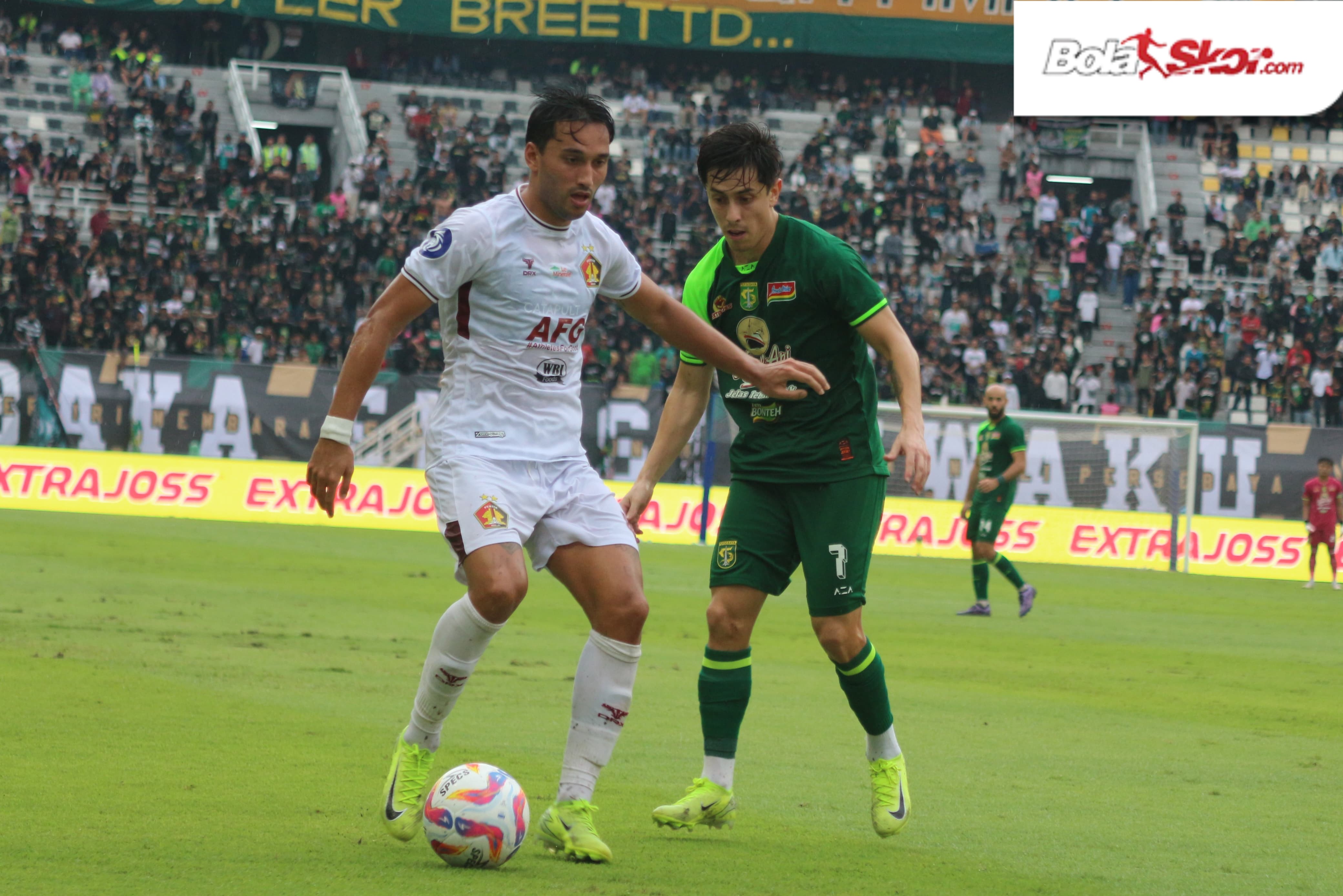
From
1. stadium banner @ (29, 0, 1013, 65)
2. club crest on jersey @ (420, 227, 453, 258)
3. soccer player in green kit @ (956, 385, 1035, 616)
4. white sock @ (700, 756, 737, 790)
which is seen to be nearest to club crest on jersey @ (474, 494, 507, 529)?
club crest on jersey @ (420, 227, 453, 258)

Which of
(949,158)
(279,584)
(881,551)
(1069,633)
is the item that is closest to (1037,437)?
(881,551)

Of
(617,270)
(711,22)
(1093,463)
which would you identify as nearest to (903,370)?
(617,270)

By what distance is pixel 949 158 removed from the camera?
38.7 m

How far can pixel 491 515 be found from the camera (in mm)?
4785

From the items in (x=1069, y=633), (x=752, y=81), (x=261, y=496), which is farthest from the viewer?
(x=752, y=81)

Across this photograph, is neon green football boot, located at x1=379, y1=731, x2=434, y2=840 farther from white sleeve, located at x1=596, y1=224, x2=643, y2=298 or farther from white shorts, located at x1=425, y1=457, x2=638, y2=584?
white sleeve, located at x1=596, y1=224, x2=643, y2=298

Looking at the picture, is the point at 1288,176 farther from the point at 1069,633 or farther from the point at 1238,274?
the point at 1069,633

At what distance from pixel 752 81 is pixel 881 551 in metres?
22.7

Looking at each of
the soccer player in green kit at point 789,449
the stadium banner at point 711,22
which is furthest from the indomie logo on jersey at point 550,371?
the stadium banner at point 711,22

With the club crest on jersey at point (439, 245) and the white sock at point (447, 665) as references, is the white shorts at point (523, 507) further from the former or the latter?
the club crest on jersey at point (439, 245)

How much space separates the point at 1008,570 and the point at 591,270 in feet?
Answer: 34.9

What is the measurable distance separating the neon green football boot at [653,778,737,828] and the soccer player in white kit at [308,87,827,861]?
1.37 feet

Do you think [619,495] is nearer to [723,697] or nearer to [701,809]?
[723,697]

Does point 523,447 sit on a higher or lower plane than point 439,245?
lower
